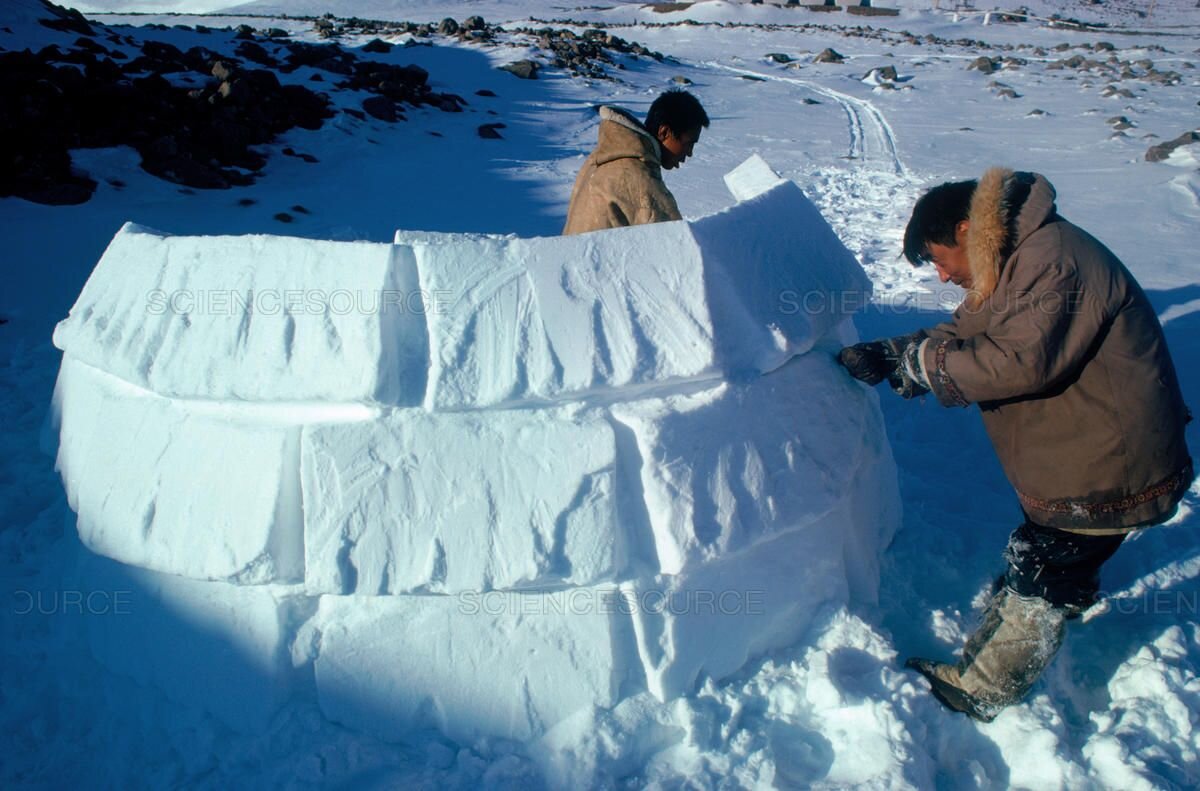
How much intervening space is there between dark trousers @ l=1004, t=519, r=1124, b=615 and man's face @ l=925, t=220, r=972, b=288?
696mm

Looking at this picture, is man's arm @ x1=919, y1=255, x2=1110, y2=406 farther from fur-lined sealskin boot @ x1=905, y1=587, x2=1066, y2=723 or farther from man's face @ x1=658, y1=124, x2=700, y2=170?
man's face @ x1=658, y1=124, x2=700, y2=170

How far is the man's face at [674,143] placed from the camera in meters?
2.60

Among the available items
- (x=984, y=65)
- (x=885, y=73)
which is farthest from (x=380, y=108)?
(x=984, y=65)

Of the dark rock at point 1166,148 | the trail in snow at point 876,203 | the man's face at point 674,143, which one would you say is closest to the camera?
the man's face at point 674,143

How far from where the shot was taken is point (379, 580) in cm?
174

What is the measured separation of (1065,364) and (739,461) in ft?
2.56

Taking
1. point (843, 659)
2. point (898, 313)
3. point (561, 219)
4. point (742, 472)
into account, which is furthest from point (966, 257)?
point (561, 219)

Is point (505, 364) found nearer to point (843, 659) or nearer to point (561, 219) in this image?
point (843, 659)

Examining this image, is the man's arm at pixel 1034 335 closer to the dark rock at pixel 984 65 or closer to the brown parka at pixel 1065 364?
the brown parka at pixel 1065 364

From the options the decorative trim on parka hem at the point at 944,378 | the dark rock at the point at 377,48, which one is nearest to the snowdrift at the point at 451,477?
the decorative trim on parka hem at the point at 944,378

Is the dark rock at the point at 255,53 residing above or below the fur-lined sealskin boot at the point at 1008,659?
above

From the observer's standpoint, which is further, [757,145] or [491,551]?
[757,145]

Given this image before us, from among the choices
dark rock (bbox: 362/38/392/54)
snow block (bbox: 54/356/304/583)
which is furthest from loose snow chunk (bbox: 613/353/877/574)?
dark rock (bbox: 362/38/392/54)

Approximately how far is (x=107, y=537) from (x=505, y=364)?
1.21 meters
